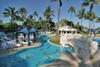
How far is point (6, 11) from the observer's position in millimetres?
31922

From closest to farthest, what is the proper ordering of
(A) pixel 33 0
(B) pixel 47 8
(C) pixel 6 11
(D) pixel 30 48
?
(D) pixel 30 48
(C) pixel 6 11
(A) pixel 33 0
(B) pixel 47 8

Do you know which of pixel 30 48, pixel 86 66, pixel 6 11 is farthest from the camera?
pixel 6 11

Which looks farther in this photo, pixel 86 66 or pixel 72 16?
pixel 72 16

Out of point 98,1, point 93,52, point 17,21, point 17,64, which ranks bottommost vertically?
point 17,64

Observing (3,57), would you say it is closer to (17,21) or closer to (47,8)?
(17,21)

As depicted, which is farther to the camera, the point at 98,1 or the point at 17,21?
the point at 17,21

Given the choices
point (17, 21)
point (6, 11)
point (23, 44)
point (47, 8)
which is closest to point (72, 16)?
point (47, 8)

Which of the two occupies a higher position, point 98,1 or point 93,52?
point 98,1

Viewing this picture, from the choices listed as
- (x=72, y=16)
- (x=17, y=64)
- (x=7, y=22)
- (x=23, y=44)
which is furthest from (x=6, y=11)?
(x=17, y=64)

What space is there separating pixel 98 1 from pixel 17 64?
1610 centimetres

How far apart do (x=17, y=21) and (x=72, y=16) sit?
47.2 feet

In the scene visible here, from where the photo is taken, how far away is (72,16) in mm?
44219

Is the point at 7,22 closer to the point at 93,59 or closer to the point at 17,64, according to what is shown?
the point at 17,64

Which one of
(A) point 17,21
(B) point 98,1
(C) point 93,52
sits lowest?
(C) point 93,52
